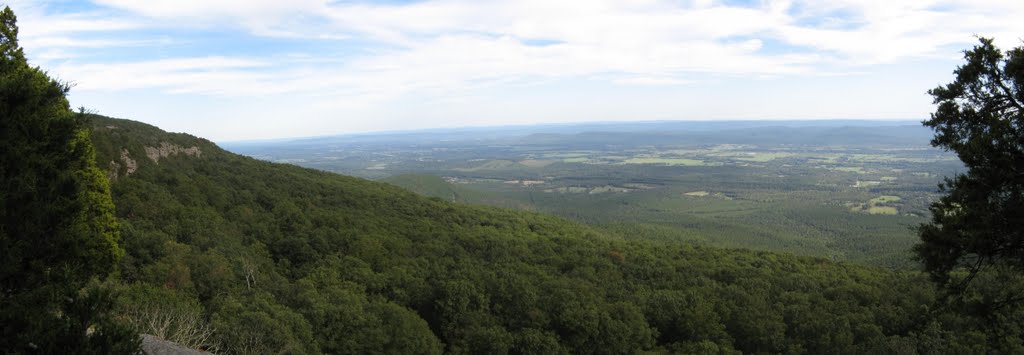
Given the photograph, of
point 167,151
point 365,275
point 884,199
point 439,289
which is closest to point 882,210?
point 884,199

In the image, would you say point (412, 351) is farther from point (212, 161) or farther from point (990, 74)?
point (212, 161)

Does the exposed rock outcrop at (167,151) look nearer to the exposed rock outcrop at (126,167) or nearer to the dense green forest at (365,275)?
the dense green forest at (365,275)

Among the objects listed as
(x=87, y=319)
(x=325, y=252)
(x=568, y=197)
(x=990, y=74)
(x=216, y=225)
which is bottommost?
(x=568, y=197)

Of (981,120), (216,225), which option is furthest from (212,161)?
(981,120)

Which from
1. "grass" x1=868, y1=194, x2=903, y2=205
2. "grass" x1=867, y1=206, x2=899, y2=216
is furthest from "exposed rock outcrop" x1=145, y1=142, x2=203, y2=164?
"grass" x1=868, y1=194, x2=903, y2=205

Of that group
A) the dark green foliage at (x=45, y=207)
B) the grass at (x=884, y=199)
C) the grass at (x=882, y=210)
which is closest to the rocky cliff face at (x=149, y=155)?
the dark green foliage at (x=45, y=207)

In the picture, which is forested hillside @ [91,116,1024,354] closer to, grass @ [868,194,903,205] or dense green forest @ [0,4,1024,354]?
dense green forest @ [0,4,1024,354]

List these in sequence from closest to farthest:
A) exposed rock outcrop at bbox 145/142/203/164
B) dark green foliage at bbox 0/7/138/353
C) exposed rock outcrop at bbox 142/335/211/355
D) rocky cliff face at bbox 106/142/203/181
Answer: dark green foliage at bbox 0/7/138/353
exposed rock outcrop at bbox 142/335/211/355
rocky cliff face at bbox 106/142/203/181
exposed rock outcrop at bbox 145/142/203/164
